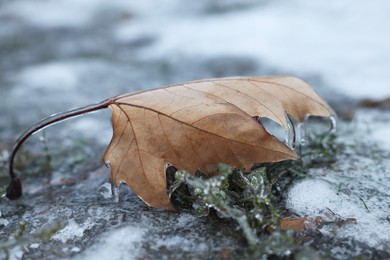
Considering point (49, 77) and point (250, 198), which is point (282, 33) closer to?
point (49, 77)

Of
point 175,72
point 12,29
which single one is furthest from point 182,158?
point 12,29

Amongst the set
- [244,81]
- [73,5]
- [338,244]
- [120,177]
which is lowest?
[338,244]

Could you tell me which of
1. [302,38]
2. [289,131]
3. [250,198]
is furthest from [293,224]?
A: [302,38]

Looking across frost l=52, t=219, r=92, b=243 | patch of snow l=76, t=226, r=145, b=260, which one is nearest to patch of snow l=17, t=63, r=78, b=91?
frost l=52, t=219, r=92, b=243

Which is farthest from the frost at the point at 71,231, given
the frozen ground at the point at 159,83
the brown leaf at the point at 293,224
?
the brown leaf at the point at 293,224

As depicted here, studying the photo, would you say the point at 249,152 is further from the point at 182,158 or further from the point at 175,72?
the point at 175,72

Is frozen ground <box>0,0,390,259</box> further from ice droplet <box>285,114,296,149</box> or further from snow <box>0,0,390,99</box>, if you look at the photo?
ice droplet <box>285,114,296,149</box>

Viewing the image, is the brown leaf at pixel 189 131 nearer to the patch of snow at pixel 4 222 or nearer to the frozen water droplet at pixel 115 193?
the frozen water droplet at pixel 115 193
